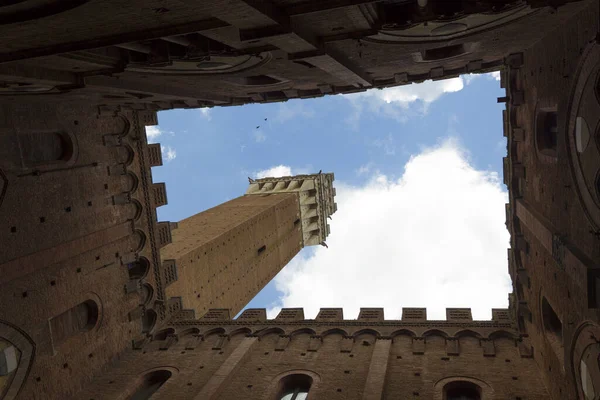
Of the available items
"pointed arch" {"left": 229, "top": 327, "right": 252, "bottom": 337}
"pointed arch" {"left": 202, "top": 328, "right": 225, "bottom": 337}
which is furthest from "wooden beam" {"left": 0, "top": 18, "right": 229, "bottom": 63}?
"pointed arch" {"left": 202, "top": 328, "right": 225, "bottom": 337}

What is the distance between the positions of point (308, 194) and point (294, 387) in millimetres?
33259

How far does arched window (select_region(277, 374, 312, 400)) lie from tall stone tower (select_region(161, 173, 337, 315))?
732 cm

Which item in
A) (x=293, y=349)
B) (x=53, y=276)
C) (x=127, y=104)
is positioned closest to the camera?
(x=53, y=276)

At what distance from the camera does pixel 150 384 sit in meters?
15.3

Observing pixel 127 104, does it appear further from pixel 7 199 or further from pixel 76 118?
pixel 7 199

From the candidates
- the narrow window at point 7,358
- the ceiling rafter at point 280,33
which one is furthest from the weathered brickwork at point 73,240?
the ceiling rafter at point 280,33

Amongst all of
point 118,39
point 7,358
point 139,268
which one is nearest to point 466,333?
point 139,268

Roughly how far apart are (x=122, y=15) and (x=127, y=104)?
31.6 feet

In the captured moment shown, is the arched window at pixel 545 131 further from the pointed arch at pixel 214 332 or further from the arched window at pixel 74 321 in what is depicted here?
A: the arched window at pixel 74 321

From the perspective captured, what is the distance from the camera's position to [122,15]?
7895 mm

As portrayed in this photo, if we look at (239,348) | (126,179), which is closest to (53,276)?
(126,179)

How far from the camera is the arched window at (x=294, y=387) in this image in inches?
528

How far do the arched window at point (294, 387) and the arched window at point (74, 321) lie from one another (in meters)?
6.30

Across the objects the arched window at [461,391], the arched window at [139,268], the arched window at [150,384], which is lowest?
the arched window at [150,384]
